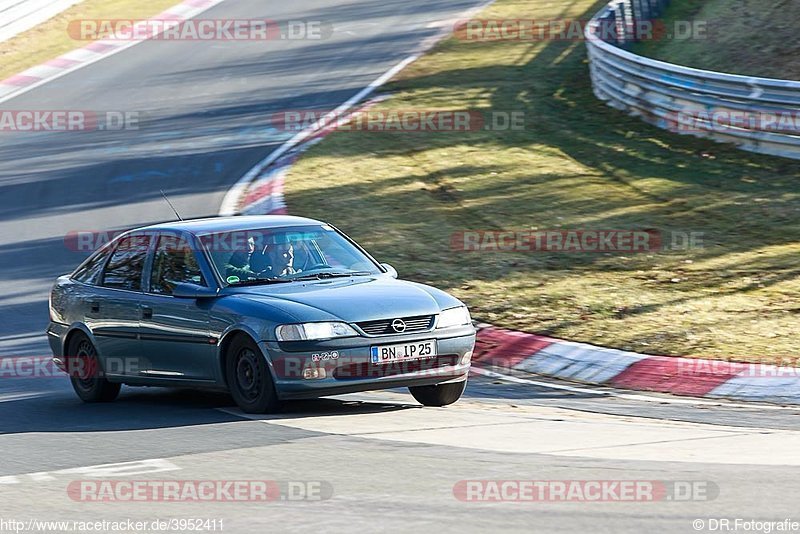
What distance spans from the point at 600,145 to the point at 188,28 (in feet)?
56.5

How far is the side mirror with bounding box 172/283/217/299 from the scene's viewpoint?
9.77 m

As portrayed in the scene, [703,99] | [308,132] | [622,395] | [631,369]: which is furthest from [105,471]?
[308,132]

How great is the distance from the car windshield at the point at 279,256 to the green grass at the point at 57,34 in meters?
21.4

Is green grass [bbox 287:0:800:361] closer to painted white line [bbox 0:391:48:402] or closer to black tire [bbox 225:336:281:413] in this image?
black tire [bbox 225:336:281:413]

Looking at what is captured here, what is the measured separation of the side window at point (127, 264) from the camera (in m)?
10.6

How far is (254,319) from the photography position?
9234 millimetres

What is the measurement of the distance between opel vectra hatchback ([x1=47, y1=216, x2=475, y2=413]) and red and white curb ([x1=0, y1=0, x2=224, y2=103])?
18309 millimetres

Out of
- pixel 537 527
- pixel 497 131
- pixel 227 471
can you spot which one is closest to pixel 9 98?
pixel 497 131

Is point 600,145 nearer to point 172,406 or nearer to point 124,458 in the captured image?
point 172,406

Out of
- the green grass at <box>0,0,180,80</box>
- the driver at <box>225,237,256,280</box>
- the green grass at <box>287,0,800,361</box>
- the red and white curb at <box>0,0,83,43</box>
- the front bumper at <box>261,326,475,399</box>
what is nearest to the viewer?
the front bumper at <box>261,326,475,399</box>

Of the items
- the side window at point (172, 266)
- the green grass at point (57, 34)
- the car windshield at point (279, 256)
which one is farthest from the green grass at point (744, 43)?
the side window at point (172, 266)

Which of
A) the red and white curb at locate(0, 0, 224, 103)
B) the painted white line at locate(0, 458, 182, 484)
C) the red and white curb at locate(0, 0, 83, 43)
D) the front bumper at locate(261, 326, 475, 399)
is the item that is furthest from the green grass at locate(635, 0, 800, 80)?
the painted white line at locate(0, 458, 182, 484)

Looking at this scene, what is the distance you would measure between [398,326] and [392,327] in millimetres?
44

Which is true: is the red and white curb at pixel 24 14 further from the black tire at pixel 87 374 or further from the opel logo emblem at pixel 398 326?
the opel logo emblem at pixel 398 326
